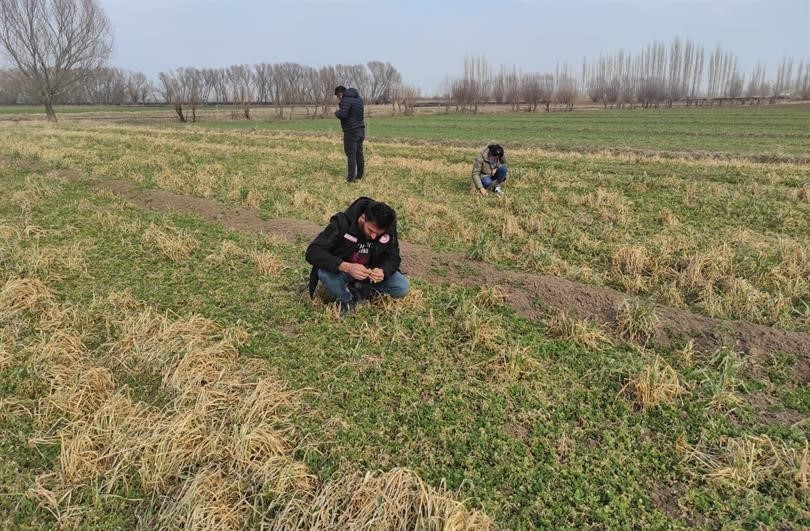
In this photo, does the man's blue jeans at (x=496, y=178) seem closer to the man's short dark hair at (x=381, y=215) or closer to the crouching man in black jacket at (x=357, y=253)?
the crouching man in black jacket at (x=357, y=253)

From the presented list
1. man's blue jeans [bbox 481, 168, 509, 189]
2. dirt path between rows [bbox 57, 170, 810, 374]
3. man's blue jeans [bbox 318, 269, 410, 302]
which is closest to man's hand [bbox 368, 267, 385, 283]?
man's blue jeans [bbox 318, 269, 410, 302]

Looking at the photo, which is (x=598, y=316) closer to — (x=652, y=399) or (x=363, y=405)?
(x=652, y=399)

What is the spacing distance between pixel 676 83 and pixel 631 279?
97.4 meters

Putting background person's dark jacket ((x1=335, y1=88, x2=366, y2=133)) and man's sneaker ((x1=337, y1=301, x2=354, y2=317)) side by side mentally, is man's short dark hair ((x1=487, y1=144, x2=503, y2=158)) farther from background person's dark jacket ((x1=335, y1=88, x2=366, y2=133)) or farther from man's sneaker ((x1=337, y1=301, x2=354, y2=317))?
man's sneaker ((x1=337, y1=301, x2=354, y2=317))

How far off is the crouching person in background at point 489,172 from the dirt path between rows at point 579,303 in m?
3.43

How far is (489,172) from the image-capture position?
982cm

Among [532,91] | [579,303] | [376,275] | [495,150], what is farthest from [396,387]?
[532,91]

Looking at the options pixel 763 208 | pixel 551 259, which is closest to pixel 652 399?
pixel 551 259

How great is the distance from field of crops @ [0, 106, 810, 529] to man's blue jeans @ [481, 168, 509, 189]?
2322 mm

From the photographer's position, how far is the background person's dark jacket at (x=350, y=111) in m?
10.3

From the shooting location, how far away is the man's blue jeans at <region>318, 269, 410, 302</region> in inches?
187

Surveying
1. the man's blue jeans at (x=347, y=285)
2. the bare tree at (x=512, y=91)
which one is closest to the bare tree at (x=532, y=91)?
the bare tree at (x=512, y=91)

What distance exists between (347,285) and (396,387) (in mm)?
1440

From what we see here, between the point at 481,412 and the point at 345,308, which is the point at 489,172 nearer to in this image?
the point at 345,308
